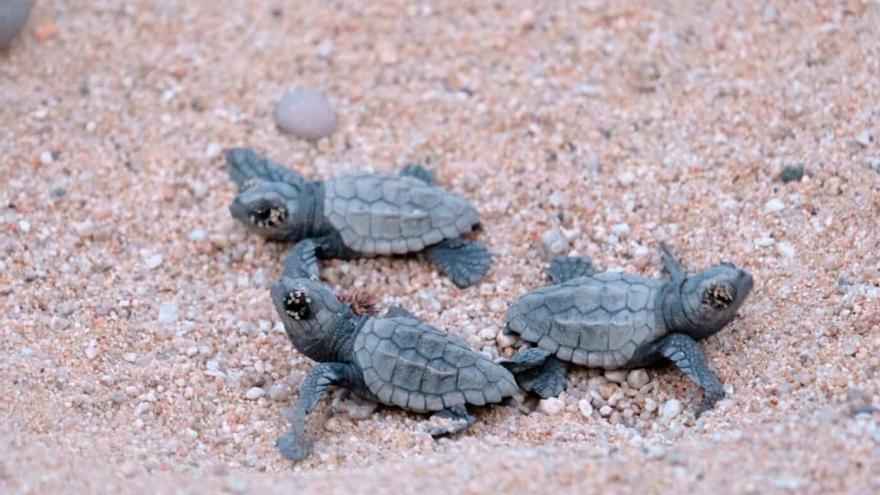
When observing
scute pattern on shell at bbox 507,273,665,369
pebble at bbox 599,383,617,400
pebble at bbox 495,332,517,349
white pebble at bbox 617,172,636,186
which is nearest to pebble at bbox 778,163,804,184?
white pebble at bbox 617,172,636,186

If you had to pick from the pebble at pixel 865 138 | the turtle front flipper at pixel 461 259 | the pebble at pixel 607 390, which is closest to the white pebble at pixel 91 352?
the turtle front flipper at pixel 461 259

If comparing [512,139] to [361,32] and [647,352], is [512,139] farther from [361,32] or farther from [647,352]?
[647,352]

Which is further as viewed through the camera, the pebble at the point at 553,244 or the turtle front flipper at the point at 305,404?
the pebble at the point at 553,244

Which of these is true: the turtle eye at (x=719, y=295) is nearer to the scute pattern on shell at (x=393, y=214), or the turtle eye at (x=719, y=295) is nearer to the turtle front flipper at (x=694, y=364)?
the turtle front flipper at (x=694, y=364)

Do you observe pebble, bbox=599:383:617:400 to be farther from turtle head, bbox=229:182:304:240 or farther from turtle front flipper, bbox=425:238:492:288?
turtle head, bbox=229:182:304:240

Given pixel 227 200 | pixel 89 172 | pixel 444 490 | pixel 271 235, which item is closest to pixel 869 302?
pixel 444 490
